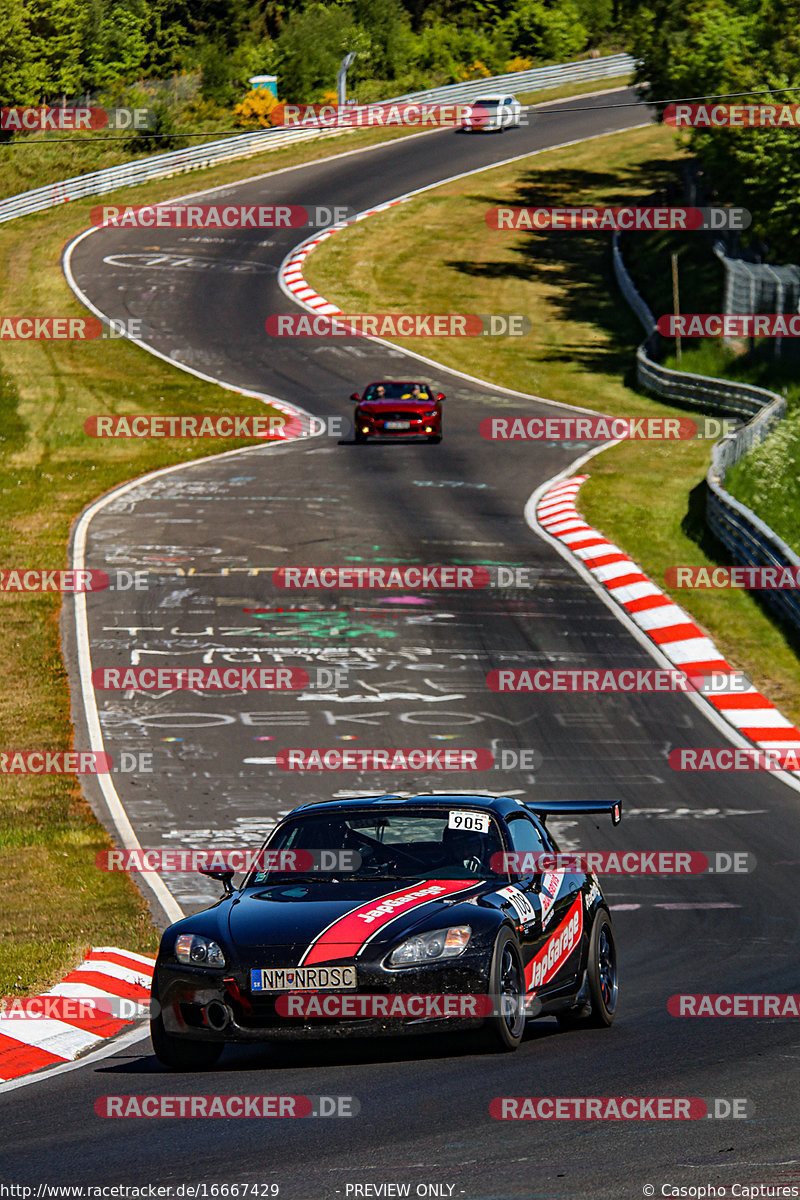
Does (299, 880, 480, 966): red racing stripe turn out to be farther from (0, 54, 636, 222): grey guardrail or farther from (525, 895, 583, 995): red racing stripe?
(0, 54, 636, 222): grey guardrail

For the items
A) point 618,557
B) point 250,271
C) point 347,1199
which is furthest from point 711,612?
point 250,271

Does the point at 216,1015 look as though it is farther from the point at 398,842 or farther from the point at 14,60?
the point at 14,60

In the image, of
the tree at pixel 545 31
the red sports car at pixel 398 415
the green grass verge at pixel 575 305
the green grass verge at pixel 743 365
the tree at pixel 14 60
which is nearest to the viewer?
the green grass verge at pixel 575 305

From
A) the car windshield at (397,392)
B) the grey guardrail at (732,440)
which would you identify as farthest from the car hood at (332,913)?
the car windshield at (397,392)

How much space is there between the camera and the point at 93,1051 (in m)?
9.27

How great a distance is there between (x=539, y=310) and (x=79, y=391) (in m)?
17.2

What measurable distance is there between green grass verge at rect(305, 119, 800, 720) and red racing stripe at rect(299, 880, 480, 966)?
511 inches

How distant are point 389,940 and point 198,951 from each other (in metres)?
0.98

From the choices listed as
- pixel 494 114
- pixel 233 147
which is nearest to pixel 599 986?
pixel 233 147

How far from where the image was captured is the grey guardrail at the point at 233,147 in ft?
219

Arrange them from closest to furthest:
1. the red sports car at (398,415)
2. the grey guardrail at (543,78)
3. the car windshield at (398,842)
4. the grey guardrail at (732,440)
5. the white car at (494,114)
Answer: the car windshield at (398,842) → the grey guardrail at (732,440) → the red sports car at (398,415) → the white car at (494,114) → the grey guardrail at (543,78)

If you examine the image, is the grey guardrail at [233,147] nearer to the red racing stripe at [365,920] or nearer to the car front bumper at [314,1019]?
the red racing stripe at [365,920]

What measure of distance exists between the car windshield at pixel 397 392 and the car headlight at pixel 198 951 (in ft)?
97.5

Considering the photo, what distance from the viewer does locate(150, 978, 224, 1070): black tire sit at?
27.0 ft
